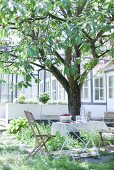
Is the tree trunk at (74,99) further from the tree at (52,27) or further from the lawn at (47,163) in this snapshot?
the lawn at (47,163)

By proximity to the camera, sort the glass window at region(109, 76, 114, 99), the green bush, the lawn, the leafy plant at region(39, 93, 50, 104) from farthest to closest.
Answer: the glass window at region(109, 76, 114, 99)
the leafy plant at region(39, 93, 50, 104)
the green bush
the lawn

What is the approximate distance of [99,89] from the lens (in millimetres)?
20828

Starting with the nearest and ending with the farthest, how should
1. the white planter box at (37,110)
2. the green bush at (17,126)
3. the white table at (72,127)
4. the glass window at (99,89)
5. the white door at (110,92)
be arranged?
the white table at (72,127)
the green bush at (17,126)
the white planter box at (37,110)
the white door at (110,92)
the glass window at (99,89)

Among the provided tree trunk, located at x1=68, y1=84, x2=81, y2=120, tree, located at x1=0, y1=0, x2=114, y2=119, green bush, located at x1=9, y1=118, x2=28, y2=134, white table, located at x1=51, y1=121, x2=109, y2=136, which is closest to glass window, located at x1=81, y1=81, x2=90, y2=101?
green bush, located at x1=9, y1=118, x2=28, y2=134

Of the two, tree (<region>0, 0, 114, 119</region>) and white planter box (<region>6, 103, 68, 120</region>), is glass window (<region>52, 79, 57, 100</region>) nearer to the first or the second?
white planter box (<region>6, 103, 68, 120</region>)

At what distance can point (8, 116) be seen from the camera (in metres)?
16.6

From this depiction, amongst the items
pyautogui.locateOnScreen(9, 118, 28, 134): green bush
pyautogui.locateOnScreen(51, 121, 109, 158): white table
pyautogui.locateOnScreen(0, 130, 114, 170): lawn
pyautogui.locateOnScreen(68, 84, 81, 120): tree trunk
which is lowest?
pyautogui.locateOnScreen(0, 130, 114, 170): lawn

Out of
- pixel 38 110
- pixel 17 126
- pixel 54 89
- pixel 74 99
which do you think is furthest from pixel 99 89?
pixel 74 99

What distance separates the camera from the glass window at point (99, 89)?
20719 mm

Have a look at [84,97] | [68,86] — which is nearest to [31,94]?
[84,97]

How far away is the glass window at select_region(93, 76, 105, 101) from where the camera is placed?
2072cm

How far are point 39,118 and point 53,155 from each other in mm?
10024

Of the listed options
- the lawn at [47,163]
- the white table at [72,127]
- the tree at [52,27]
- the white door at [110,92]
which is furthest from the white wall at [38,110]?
the lawn at [47,163]

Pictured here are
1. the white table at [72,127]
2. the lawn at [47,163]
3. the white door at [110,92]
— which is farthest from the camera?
the white door at [110,92]
